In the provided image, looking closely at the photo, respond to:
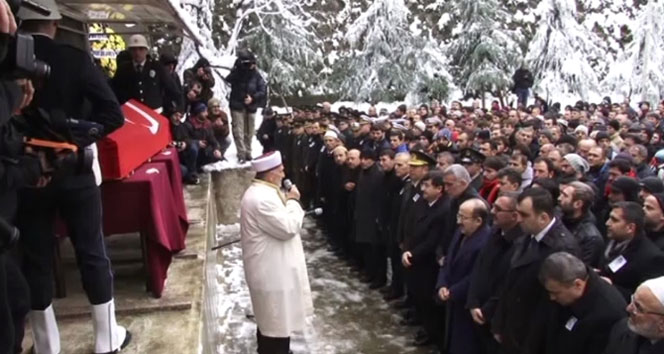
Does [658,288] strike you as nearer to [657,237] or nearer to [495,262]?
[495,262]

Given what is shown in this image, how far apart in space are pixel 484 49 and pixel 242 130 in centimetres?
1332

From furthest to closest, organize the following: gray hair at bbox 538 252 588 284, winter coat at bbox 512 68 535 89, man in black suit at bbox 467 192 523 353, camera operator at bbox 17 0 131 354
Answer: winter coat at bbox 512 68 535 89
man in black suit at bbox 467 192 523 353
gray hair at bbox 538 252 588 284
camera operator at bbox 17 0 131 354

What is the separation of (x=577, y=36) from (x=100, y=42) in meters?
20.0

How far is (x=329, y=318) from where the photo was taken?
6922 mm

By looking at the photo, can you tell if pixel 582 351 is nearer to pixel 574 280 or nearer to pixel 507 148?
pixel 574 280

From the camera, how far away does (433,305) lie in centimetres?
609

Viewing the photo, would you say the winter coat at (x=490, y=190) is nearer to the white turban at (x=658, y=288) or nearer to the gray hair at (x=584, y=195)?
the gray hair at (x=584, y=195)

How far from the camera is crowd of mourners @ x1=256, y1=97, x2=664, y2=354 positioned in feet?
12.1

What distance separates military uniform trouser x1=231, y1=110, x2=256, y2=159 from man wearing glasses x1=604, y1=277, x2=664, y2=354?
10.1m

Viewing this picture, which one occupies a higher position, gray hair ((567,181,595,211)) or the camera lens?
the camera lens

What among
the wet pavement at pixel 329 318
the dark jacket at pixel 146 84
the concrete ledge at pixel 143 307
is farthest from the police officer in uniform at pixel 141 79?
the wet pavement at pixel 329 318

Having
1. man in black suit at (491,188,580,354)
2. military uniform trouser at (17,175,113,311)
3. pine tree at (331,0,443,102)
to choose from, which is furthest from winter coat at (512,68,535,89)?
military uniform trouser at (17,175,113,311)

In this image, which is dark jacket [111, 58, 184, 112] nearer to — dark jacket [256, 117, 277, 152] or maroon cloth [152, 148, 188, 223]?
maroon cloth [152, 148, 188, 223]

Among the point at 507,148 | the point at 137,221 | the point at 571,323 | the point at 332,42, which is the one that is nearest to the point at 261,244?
the point at 137,221
